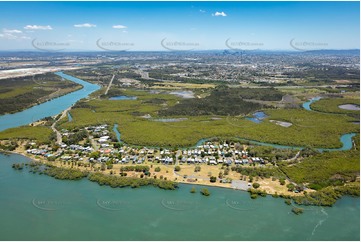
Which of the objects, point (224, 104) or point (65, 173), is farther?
point (224, 104)

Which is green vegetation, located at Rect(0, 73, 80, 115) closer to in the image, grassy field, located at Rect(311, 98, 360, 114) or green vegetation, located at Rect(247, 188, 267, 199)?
green vegetation, located at Rect(247, 188, 267, 199)

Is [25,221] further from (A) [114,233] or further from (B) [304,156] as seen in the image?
(B) [304,156]

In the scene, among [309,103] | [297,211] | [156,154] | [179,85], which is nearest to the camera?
[297,211]

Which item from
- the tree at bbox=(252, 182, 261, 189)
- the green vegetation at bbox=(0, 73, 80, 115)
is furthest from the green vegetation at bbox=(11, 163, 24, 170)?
the green vegetation at bbox=(0, 73, 80, 115)

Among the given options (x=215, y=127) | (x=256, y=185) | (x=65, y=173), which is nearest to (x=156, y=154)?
(x=65, y=173)

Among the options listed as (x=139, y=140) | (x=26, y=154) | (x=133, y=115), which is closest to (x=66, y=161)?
(x=26, y=154)

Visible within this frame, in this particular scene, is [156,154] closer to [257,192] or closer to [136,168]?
[136,168]

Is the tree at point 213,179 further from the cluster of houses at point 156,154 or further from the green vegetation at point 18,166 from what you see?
the green vegetation at point 18,166
